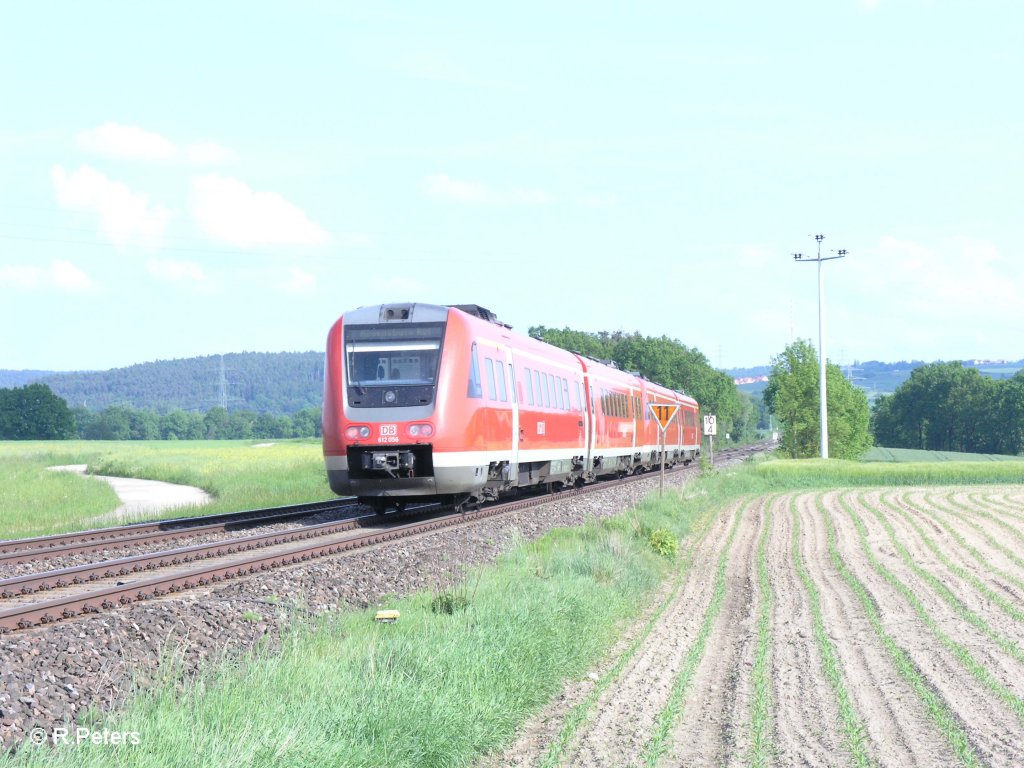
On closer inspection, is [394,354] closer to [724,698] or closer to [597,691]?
[597,691]

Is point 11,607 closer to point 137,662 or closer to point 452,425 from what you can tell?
point 137,662

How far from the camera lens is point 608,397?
31844mm

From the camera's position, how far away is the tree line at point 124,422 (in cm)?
12744

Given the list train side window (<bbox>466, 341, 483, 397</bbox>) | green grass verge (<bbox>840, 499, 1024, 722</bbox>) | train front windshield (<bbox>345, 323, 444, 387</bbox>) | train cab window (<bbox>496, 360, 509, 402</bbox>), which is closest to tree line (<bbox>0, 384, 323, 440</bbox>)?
train cab window (<bbox>496, 360, 509, 402</bbox>)

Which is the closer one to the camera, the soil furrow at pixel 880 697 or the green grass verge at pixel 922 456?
the soil furrow at pixel 880 697

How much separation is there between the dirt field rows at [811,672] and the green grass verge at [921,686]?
0.02 m

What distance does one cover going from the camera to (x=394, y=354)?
18312 mm

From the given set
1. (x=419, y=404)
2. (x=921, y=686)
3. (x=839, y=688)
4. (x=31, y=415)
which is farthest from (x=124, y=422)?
(x=921, y=686)

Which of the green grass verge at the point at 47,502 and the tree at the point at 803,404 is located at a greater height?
the tree at the point at 803,404

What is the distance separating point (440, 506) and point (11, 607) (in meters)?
13.0

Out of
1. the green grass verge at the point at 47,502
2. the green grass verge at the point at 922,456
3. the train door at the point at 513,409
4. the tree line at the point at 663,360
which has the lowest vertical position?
the green grass verge at the point at 922,456

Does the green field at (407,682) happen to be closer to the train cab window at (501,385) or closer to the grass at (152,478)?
the train cab window at (501,385)

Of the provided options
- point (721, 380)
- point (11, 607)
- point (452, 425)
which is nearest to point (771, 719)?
point (11, 607)

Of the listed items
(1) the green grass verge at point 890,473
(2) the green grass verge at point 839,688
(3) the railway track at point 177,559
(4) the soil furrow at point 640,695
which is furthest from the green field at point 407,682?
(1) the green grass verge at point 890,473
